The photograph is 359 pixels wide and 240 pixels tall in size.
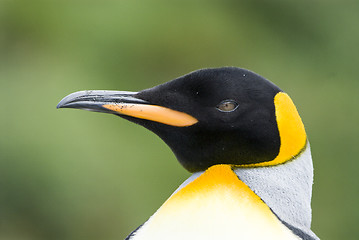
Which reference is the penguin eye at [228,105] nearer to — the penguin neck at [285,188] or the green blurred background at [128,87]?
the penguin neck at [285,188]

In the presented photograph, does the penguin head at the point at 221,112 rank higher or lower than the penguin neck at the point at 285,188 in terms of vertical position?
higher

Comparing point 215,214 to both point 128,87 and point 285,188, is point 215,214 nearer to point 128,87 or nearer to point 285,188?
point 285,188

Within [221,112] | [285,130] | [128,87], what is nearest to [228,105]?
[221,112]

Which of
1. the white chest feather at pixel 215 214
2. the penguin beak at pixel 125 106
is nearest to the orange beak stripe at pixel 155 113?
the penguin beak at pixel 125 106

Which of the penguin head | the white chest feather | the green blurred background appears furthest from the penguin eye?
the green blurred background

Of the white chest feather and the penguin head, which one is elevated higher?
the penguin head

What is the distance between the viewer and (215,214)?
110 cm

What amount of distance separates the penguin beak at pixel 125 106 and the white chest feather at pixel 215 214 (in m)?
0.12

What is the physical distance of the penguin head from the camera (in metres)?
1.15

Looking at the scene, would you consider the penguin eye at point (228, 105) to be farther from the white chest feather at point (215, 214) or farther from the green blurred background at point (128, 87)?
the green blurred background at point (128, 87)

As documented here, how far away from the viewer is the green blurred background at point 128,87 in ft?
12.8

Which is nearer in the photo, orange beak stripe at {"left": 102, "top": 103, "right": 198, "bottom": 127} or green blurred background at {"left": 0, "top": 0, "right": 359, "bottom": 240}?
orange beak stripe at {"left": 102, "top": 103, "right": 198, "bottom": 127}

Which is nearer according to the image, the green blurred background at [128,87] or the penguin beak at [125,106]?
the penguin beak at [125,106]

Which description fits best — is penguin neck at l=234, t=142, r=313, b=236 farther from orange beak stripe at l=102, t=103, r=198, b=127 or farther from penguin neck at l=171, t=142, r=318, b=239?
orange beak stripe at l=102, t=103, r=198, b=127
